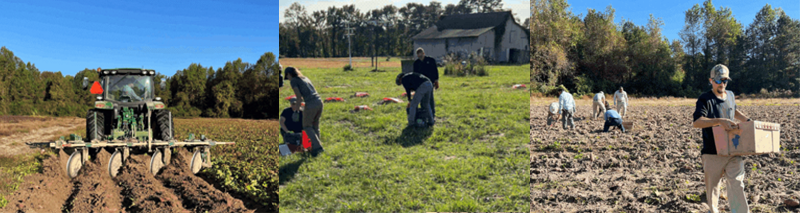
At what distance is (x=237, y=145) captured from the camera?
38.6ft

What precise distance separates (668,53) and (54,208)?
13.5 meters

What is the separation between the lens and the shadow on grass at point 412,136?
5.61 m

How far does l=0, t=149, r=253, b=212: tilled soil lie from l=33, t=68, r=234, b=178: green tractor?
212mm

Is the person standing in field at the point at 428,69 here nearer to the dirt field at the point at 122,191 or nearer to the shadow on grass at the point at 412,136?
the shadow on grass at the point at 412,136

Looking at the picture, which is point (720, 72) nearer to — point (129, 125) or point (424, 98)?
point (424, 98)

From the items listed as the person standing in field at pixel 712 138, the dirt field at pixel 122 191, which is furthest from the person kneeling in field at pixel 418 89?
→ the dirt field at pixel 122 191

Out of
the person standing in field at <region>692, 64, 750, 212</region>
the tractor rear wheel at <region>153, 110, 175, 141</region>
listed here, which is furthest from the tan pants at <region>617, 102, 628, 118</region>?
the tractor rear wheel at <region>153, 110, 175, 141</region>

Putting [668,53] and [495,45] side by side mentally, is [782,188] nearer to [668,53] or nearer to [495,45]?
[495,45]

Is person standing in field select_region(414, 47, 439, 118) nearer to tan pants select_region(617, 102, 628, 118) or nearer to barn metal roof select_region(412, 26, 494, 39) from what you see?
barn metal roof select_region(412, 26, 494, 39)

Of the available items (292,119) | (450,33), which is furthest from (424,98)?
(292,119)

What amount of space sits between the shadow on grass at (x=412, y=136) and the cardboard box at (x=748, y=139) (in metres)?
2.85

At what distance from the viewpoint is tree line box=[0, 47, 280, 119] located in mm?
18422

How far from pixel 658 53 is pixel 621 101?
5.23 ft

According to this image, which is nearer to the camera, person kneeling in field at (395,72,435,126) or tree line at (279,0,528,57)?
person kneeling in field at (395,72,435,126)
